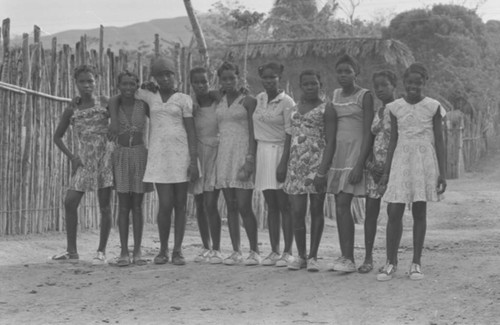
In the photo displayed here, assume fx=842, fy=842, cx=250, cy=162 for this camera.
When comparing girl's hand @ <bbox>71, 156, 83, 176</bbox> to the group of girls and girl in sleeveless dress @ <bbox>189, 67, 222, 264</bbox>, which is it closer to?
the group of girls

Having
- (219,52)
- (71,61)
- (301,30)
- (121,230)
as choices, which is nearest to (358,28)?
(301,30)

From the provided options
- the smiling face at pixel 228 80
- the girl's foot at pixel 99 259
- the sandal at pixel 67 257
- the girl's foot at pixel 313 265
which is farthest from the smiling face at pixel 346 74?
the sandal at pixel 67 257

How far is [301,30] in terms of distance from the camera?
29.3 meters

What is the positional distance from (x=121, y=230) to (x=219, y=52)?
19.7 metres

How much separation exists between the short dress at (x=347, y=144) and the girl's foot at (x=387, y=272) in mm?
563

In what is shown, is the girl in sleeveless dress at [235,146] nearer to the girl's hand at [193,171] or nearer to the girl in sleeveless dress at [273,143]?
the girl in sleeveless dress at [273,143]

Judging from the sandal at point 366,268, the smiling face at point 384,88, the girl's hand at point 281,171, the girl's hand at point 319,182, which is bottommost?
the sandal at point 366,268

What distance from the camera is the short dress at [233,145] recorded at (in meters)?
6.38

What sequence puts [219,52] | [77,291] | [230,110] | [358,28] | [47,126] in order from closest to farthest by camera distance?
[77,291] < [230,110] < [47,126] < [219,52] < [358,28]

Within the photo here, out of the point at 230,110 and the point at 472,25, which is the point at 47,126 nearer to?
the point at 230,110

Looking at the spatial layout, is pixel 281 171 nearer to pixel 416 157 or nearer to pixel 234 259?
pixel 234 259

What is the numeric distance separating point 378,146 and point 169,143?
5.23 feet

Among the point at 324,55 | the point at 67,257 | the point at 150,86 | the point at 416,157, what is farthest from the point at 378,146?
the point at 324,55

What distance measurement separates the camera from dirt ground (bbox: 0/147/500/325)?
4.73 meters
